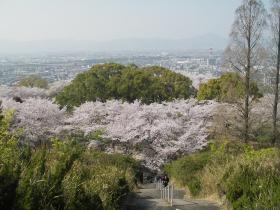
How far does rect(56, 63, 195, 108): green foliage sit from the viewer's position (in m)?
42.4

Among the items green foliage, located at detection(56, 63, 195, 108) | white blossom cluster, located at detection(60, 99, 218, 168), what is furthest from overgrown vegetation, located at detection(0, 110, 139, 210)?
green foliage, located at detection(56, 63, 195, 108)

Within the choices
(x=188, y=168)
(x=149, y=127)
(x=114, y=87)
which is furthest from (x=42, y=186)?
(x=114, y=87)

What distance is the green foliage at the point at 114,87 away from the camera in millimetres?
42438

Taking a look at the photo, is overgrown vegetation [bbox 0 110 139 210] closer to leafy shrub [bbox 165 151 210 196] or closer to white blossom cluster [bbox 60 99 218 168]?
leafy shrub [bbox 165 151 210 196]

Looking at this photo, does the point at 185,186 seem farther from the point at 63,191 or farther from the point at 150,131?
the point at 63,191

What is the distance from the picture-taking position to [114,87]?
4275cm

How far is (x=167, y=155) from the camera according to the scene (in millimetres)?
27469

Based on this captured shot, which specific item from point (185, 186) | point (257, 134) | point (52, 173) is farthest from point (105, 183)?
point (257, 134)

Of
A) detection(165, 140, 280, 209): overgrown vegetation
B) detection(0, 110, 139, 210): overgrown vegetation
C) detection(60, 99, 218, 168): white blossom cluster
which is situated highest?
detection(0, 110, 139, 210): overgrown vegetation

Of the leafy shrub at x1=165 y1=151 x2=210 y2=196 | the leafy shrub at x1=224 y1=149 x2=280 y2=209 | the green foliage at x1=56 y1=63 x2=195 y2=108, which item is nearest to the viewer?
the leafy shrub at x1=224 y1=149 x2=280 y2=209

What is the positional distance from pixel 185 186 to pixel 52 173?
11.5m

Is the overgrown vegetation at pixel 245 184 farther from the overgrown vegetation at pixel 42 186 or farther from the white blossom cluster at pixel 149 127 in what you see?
the white blossom cluster at pixel 149 127

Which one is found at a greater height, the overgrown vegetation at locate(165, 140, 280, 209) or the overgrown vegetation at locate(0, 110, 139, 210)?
the overgrown vegetation at locate(0, 110, 139, 210)

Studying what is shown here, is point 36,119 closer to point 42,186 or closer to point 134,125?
point 134,125
